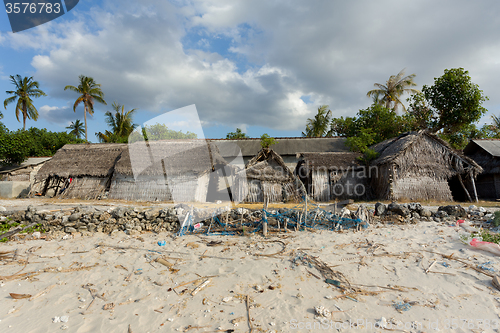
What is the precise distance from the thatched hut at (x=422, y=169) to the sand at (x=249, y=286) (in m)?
7.16

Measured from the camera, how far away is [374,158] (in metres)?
14.8

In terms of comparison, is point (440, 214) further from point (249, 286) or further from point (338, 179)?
point (249, 286)

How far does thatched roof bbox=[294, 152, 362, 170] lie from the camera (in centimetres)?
1463

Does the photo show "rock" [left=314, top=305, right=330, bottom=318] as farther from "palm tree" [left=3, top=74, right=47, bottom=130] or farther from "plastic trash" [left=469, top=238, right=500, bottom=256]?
"palm tree" [left=3, top=74, right=47, bottom=130]

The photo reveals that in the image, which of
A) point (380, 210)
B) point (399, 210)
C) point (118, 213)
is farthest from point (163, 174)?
point (399, 210)

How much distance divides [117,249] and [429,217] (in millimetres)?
9248

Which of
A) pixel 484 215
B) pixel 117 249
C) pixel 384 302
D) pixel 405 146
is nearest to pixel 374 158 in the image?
pixel 405 146

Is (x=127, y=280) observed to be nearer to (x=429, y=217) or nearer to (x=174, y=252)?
(x=174, y=252)

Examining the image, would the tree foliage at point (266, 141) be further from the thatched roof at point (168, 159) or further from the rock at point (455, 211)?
the rock at point (455, 211)

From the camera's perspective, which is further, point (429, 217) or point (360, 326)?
point (429, 217)

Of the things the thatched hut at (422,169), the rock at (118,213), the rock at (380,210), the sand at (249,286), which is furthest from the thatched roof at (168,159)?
Answer: the thatched hut at (422,169)

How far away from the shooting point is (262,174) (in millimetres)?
13797

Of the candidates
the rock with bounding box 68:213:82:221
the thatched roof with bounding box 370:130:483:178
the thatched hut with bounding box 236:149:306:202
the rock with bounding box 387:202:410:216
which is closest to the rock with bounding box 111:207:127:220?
the rock with bounding box 68:213:82:221

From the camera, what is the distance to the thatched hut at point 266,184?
13.7 metres
